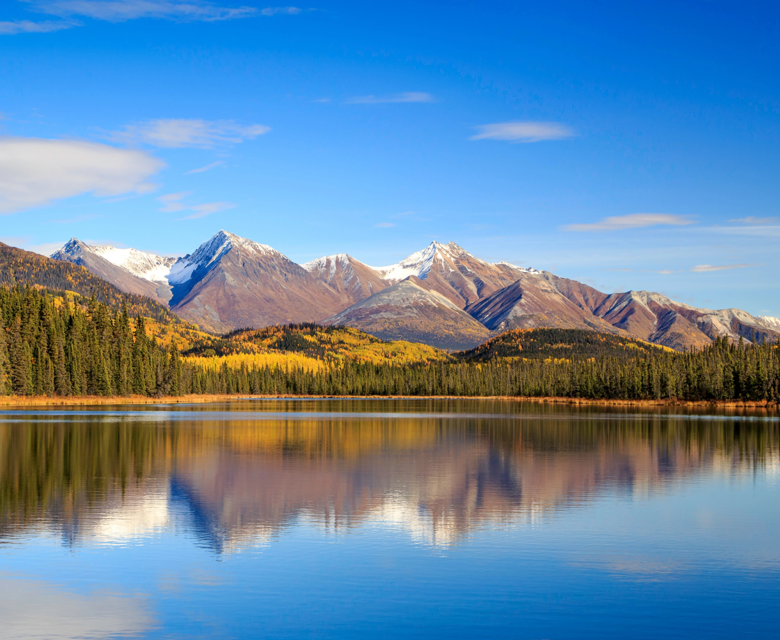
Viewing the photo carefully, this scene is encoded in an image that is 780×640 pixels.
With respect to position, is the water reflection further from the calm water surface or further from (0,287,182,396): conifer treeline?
(0,287,182,396): conifer treeline

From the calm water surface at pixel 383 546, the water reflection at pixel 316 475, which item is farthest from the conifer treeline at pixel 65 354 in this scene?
the calm water surface at pixel 383 546

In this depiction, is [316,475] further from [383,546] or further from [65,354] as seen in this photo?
[65,354]

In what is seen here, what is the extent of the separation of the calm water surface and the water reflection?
9.3 inches

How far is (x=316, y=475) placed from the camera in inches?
1988

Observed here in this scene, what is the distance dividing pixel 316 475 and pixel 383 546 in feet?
69.8

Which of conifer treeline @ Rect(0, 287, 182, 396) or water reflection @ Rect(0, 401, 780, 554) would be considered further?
conifer treeline @ Rect(0, 287, 182, 396)

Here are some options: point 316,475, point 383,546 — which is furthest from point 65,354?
point 383,546

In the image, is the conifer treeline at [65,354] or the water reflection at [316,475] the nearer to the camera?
the water reflection at [316,475]

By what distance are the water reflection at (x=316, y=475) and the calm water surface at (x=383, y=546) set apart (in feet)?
0.77

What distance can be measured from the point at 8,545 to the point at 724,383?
19477cm

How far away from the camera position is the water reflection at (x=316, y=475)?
34188 mm

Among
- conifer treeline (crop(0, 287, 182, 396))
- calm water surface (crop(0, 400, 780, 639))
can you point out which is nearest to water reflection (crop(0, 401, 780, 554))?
calm water surface (crop(0, 400, 780, 639))

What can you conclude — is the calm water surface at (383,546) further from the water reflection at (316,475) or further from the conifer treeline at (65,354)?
the conifer treeline at (65,354)

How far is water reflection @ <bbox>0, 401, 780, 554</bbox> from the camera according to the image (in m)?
34.2
